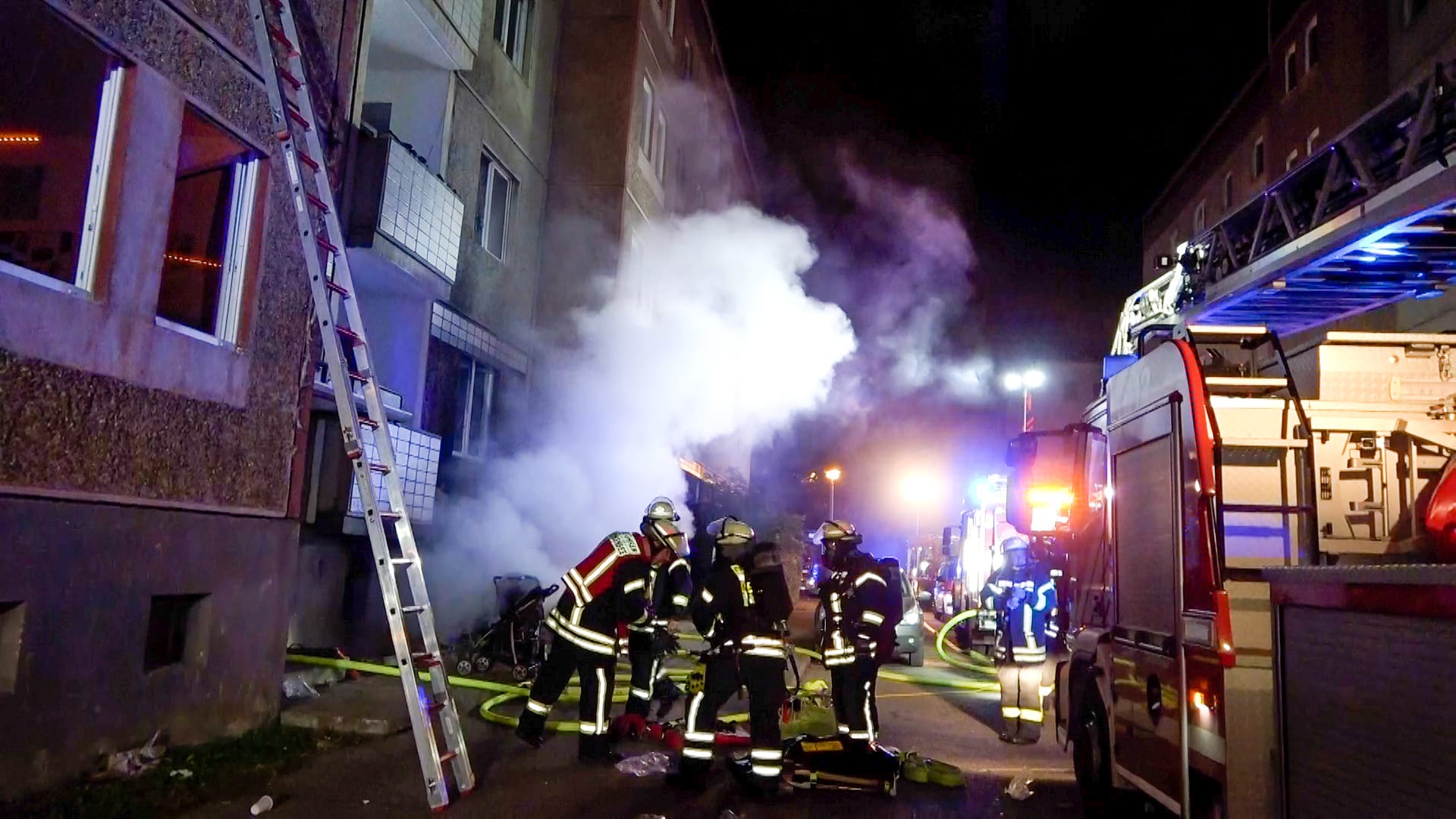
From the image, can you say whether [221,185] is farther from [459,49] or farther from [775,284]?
[775,284]

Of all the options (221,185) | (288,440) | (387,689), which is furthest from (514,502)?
(221,185)

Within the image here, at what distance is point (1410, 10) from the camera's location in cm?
1733

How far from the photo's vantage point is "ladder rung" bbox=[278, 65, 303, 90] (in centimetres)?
675

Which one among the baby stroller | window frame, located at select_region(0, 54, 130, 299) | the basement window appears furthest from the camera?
the baby stroller

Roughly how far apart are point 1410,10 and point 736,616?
57.9 ft

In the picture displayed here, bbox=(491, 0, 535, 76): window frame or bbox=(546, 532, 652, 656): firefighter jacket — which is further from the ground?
bbox=(491, 0, 535, 76): window frame

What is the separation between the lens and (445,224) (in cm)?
1113

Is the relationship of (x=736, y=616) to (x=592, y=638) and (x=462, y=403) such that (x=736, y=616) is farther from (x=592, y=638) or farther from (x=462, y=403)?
(x=462, y=403)

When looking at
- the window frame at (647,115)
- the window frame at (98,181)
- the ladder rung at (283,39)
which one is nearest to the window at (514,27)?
the window frame at (647,115)

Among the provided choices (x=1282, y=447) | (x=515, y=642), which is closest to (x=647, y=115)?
(x=515, y=642)

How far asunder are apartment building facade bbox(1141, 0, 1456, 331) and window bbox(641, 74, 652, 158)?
9.33 metres

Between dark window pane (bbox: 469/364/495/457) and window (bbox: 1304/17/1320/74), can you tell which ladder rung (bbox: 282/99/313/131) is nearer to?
A: dark window pane (bbox: 469/364/495/457)

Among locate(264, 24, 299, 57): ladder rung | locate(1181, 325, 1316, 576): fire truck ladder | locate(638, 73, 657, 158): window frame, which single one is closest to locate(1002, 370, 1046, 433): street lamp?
locate(638, 73, 657, 158): window frame

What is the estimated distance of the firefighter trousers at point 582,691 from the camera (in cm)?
697
